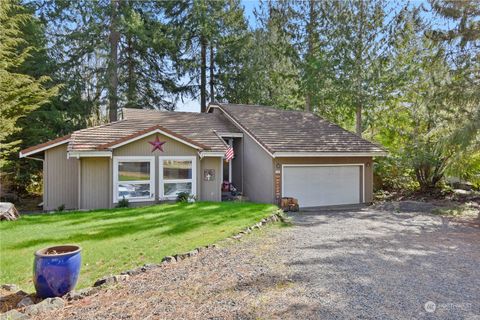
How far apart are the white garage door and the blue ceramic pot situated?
10.7 meters

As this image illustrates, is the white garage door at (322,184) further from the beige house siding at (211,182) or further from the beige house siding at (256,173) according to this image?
the beige house siding at (211,182)

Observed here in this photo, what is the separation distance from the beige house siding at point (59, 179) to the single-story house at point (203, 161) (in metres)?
0.04

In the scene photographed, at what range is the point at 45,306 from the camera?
4375 mm

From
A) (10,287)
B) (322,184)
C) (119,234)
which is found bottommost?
(10,287)

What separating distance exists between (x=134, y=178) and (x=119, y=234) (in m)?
5.20

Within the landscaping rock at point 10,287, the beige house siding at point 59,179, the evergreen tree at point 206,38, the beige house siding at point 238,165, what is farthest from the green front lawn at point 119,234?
the evergreen tree at point 206,38

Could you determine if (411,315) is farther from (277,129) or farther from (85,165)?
(277,129)

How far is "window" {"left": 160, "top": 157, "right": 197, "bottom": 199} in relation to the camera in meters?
13.5

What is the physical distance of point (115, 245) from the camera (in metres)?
7.25

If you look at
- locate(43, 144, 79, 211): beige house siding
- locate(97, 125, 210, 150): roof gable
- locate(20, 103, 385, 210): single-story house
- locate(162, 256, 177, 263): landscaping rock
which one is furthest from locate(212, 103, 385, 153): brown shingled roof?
locate(162, 256, 177, 263): landscaping rock

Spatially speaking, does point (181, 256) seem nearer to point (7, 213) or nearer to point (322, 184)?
point (7, 213)

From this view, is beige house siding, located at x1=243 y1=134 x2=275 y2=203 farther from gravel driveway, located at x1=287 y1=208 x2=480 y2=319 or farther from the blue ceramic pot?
the blue ceramic pot

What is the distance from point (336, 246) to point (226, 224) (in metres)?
3.09

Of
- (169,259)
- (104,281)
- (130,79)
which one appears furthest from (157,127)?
(130,79)
